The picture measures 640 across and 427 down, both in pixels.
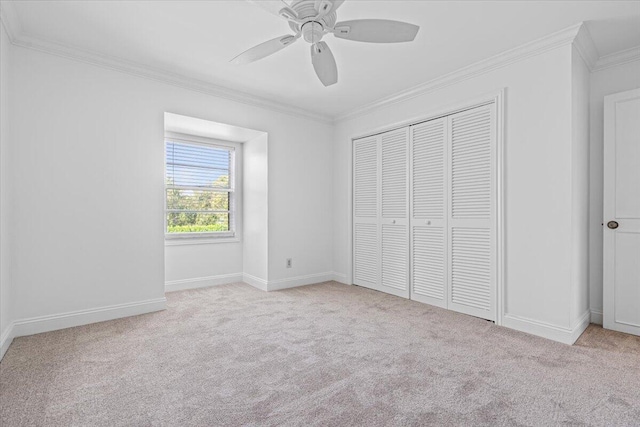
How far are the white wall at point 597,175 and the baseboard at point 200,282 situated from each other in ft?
13.8

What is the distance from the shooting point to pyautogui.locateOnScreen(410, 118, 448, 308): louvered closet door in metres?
3.50

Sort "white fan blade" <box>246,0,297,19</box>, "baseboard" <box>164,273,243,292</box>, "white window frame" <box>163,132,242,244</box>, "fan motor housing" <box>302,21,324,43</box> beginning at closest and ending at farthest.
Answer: "white fan blade" <box>246,0,297,19</box> → "fan motor housing" <box>302,21,324,43</box> → "baseboard" <box>164,273,243,292</box> → "white window frame" <box>163,132,242,244</box>

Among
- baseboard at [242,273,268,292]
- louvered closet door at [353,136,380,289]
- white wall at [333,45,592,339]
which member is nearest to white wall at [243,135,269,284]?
baseboard at [242,273,268,292]

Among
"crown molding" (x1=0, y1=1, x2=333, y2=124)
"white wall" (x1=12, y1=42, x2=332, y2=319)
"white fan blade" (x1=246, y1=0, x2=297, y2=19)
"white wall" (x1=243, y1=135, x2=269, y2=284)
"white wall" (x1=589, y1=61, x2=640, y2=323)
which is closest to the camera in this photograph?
"white fan blade" (x1=246, y1=0, x2=297, y2=19)

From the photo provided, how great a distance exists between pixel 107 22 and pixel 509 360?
154 inches

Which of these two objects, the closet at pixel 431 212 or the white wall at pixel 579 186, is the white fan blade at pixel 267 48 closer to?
the closet at pixel 431 212

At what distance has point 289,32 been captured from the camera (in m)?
2.64

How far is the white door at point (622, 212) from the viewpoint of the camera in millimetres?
2744

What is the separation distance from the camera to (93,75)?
3.02 m

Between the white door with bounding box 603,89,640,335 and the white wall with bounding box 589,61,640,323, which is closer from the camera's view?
the white door with bounding box 603,89,640,335

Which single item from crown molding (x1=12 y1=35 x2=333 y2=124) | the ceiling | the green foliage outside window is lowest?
the green foliage outside window

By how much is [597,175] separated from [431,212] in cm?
151

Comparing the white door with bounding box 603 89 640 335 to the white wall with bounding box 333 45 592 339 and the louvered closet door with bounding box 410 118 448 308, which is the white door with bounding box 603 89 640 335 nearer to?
the white wall with bounding box 333 45 592 339

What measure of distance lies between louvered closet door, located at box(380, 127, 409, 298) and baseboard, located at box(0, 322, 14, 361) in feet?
11.9
